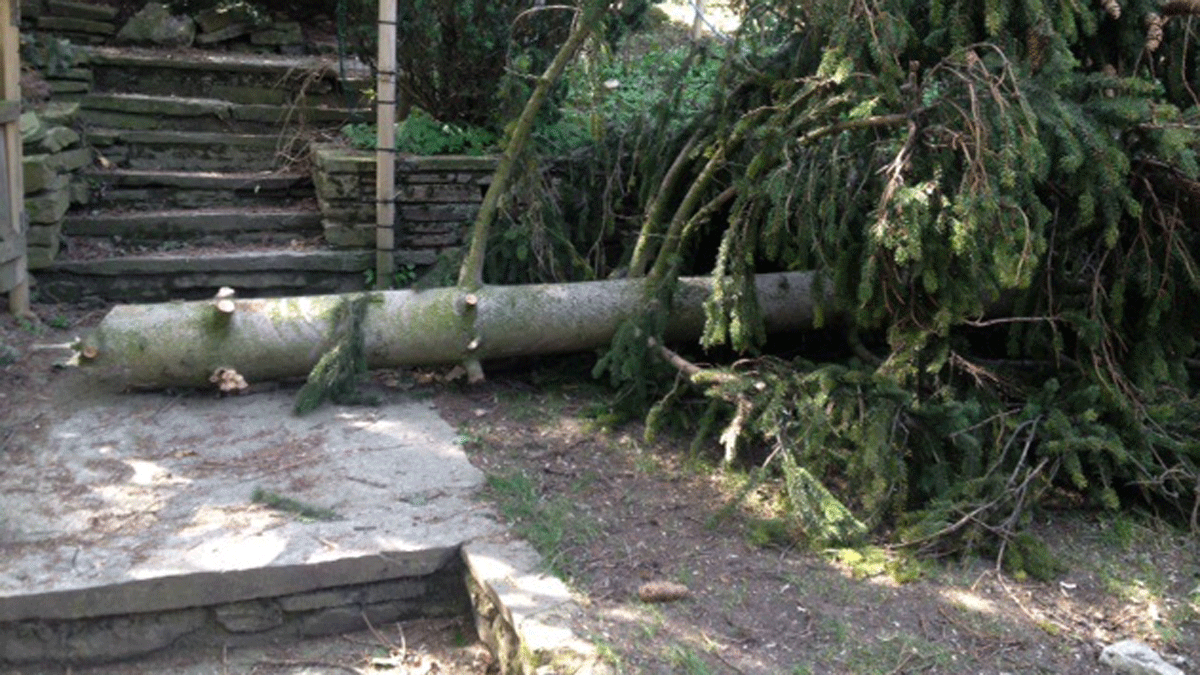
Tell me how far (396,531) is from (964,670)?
1998 millimetres

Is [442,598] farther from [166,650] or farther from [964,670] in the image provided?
[964,670]

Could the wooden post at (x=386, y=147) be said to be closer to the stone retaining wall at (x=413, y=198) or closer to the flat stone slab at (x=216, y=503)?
the stone retaining wall at (x=413, y=198)

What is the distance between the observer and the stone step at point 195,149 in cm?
770

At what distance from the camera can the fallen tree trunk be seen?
5.42 meters

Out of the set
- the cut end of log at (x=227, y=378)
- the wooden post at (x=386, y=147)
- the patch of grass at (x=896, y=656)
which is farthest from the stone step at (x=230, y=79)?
the patch of grass at (x=896, y=656)

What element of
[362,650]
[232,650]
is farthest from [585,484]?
[232,650]

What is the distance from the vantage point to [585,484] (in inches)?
195

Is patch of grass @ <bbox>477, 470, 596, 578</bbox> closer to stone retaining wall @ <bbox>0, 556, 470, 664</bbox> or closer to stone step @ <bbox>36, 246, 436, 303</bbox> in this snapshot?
stone retaining wall @ <bbox>0, 556, 470, 664</bbox>

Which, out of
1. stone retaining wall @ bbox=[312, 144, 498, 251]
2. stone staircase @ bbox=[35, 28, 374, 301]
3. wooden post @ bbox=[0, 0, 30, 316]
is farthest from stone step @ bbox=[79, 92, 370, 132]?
wooden post @ bbox=[0, 0, 30, 316]

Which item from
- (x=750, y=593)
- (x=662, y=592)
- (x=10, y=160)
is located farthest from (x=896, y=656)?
(x=10, y=160)

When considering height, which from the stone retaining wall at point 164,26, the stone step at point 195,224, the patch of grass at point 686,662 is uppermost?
the stone retaining wall at point 164,26

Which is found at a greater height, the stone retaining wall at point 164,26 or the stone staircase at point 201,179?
the stone retaining wall at point 164,26

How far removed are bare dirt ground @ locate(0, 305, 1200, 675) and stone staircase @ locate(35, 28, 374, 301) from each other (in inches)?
67.7

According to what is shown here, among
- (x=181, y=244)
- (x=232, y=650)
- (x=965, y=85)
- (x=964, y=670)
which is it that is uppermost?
(x=965, y=85)
